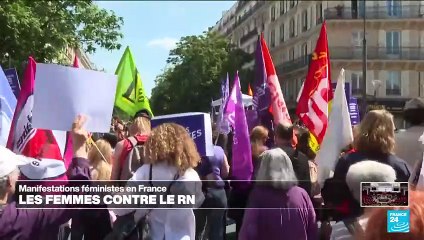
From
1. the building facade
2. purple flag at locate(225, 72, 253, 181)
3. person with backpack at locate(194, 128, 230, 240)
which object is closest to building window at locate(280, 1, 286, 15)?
the building facade

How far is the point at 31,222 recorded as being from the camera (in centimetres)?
431

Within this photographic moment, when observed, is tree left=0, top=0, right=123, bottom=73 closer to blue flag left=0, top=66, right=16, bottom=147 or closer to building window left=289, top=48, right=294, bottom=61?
blue flag left=0, top=66, right=16, bottom=147

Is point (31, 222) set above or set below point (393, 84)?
below

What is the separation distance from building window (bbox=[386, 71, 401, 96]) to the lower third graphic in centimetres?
383

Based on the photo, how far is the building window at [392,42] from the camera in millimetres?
7650

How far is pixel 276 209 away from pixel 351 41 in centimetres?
431

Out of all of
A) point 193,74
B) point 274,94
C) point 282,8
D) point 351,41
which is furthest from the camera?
point 282,8

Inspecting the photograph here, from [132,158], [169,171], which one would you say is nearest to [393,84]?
[132,158]

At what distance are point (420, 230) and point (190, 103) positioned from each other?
13.1 feet

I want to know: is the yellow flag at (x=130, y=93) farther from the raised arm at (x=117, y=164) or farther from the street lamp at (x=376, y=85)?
the street lamp at (x=376, y=85)

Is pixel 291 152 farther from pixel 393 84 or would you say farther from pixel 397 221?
pixel 397 221

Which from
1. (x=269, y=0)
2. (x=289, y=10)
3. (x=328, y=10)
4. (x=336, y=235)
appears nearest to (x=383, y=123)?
(x=336, y=235)

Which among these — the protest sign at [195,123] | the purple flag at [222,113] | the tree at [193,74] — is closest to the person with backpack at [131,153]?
the tree at [193,74]

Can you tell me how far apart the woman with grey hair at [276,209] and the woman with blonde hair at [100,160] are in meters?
1.19
